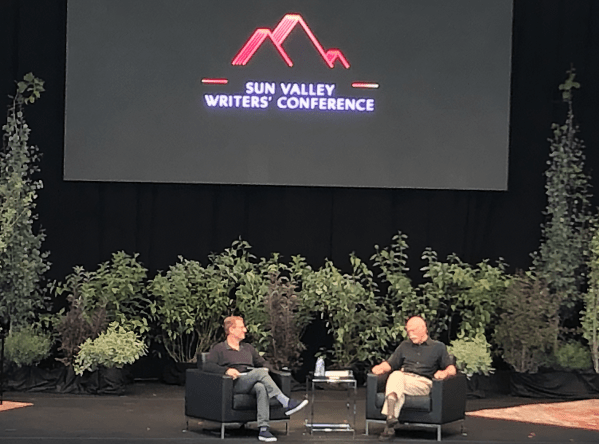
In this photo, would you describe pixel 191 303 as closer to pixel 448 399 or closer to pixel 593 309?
pixel 448 399

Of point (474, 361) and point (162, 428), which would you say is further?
point (474, 361)

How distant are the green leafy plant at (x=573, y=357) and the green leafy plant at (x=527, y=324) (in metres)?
0.12

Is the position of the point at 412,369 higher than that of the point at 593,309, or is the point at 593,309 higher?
the point at 593,309

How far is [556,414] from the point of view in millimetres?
8656

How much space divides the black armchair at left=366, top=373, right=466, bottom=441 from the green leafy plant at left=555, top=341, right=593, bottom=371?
2432mm

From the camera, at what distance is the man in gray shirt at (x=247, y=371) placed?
744 cm

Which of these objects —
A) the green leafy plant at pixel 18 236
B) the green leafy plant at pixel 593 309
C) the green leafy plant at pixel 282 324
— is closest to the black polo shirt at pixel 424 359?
the green leafy plant at pixel 282 324

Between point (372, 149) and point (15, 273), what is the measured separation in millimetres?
3465

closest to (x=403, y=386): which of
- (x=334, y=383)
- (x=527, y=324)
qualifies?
(x=334, y=383)

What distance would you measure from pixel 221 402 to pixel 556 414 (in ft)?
9.47

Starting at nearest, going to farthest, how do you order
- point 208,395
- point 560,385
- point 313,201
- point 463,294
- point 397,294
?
point 208,395, point 560,385, point 463,294, point 397,294, point 313,201

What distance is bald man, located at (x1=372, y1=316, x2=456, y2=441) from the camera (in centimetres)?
746

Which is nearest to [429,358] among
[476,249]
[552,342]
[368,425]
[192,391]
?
[368,425]

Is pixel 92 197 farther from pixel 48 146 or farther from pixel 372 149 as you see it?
pixel 372 149
